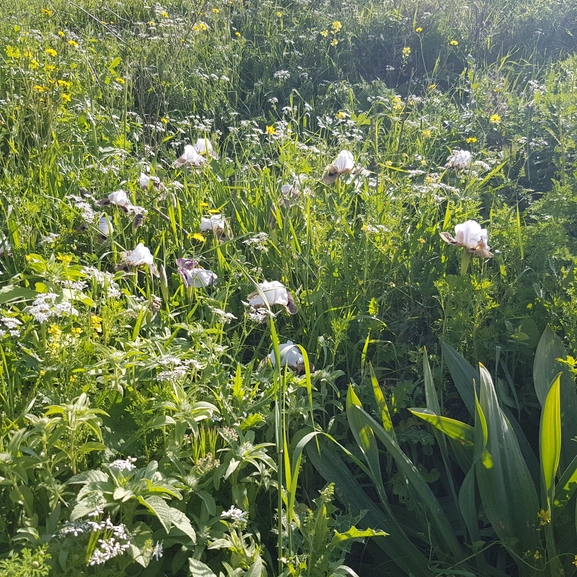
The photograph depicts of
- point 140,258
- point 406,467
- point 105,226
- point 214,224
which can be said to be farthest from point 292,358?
point 105,226

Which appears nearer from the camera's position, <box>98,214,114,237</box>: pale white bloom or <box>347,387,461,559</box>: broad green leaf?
<box>347,387,461,559</box>: broad green leaf

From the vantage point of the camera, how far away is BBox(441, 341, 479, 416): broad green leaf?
165 centimetres

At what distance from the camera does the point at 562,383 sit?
5.30 feet

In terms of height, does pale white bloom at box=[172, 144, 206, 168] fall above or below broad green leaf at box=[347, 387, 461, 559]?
above

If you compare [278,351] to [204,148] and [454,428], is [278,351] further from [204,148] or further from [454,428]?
[204,148]

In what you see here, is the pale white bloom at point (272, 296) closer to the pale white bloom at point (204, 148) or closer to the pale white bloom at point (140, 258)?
the pale white bloom at point (140, 258)

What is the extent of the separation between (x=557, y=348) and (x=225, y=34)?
3.71 m

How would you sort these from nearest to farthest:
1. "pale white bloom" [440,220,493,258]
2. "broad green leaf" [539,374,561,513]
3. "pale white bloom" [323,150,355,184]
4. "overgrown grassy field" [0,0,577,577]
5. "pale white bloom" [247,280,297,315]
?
"overgrown grassy field" [0,0,577,577]
"broad green leaf" [539,374,561,513]
"pale white bloom" [247,280,297,315]
"pale white bloom" [440,220,493,258]
"pale white bloom" [323,150,355,184]

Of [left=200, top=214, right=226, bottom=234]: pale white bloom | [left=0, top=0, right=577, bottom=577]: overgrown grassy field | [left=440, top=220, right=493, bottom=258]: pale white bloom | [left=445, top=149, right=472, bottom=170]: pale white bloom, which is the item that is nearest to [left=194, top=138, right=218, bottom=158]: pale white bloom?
[left=0, top=0, right=577, bottom=577]: overgrown grassy field

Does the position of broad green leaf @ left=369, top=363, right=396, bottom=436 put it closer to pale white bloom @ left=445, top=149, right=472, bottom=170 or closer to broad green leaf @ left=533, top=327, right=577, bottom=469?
broad green leaf @ left=533, top=327, right=577, bottom=469

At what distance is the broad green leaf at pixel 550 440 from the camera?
133cm

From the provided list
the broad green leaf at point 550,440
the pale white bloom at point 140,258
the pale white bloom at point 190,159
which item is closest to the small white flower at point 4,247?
the pale white bloom at point 140,258

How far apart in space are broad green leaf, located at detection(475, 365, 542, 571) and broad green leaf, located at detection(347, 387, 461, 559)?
0.11m

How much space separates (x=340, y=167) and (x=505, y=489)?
4.25ft
